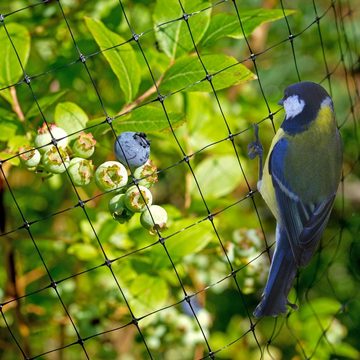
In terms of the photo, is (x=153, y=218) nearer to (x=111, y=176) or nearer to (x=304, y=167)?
(x=111, y=176)

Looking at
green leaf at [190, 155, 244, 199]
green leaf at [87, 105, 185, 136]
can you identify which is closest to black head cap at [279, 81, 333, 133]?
green leaf at [87, 105, 185, 136]

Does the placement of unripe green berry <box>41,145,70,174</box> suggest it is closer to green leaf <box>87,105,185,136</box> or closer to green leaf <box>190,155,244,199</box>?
green leaf <box>87,105,185,136</box>

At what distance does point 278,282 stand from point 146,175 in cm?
23

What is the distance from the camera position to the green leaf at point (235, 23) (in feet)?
3.50

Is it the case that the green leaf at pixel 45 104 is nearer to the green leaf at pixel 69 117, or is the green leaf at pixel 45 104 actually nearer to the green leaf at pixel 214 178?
the green leaf at pixel 69 117

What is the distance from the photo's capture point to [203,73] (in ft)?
3.35

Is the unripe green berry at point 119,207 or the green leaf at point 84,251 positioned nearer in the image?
the unripe green berry at point 119,207

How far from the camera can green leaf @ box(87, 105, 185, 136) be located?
0.99 m

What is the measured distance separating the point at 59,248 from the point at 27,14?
415 mm

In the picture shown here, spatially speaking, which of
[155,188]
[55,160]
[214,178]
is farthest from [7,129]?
[155,188]

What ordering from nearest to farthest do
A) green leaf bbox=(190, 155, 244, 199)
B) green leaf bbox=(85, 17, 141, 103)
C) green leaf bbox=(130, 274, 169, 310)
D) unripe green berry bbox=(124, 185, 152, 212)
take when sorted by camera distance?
1. unripe green berry bbox=(124, 185, 152, 212)
2. green leaf bbox=(85, 17, 141, 103)
3. green leaf bbox=(130, 274, 169, 310)
4. green leaf bbox=(190, 155, 244, 199)

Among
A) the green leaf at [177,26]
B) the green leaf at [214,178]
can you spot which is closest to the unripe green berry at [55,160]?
the green leaf at [177,26]

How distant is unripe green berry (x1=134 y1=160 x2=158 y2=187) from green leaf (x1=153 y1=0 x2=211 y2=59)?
0.68ft

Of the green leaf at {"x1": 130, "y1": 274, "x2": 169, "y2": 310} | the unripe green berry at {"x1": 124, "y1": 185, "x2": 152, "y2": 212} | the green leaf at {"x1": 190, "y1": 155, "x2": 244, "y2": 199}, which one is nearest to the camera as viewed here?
the unripe green berry at {"x1": 124, "y1": 185, "x2": 152, "y2": 212}
